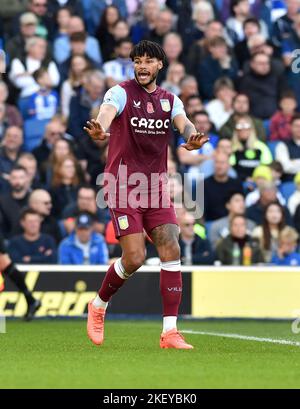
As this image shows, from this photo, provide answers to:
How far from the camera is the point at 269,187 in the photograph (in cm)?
1773

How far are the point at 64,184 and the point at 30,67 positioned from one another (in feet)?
7.87

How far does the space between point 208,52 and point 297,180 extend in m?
2.98

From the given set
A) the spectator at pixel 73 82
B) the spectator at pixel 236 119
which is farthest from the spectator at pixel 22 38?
the spectator at pixel 236 119

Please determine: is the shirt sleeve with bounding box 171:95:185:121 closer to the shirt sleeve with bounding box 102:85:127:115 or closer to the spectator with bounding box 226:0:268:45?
the shirt sleeve with bounding box 102:85:127:115

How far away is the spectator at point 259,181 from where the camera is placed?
58.9 feet

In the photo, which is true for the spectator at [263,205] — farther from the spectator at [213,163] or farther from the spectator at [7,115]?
the spectator at [7,115]

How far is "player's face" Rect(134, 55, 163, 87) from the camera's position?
1061 cm

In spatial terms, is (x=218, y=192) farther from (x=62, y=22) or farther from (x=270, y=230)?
(x=62, y=22)

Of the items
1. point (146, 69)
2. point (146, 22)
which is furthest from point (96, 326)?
point (146, 22)

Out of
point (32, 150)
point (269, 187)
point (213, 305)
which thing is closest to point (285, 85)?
point (269, 187)

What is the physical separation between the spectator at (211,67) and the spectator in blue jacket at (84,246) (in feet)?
14.9

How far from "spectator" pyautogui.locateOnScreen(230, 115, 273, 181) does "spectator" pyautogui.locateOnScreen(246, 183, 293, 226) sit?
68cm

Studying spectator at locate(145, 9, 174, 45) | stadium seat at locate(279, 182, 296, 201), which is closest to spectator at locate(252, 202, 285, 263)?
stadium seat at locate(279, 182, 296, 201)
